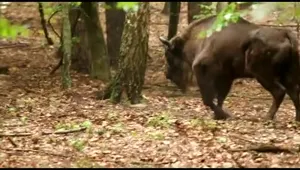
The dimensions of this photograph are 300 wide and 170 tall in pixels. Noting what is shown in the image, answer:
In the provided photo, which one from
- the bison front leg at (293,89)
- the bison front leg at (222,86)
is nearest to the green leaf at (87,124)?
the bison front leg at (222,86)

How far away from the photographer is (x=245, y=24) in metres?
10.4

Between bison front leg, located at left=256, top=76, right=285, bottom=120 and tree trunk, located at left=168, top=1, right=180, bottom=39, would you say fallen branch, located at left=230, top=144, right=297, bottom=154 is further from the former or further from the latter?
tree trunk, located at left=168, top=1, right=180, bottom=39

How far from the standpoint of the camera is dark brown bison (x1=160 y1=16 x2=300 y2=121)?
32.0ft

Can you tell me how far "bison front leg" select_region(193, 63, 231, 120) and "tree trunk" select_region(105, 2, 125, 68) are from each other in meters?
7.08

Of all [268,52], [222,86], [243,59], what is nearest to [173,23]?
[222,86]

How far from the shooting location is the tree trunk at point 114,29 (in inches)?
697

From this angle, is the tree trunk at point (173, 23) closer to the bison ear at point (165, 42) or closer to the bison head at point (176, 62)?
the bison head at point (176, 62)

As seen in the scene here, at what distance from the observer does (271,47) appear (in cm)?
970

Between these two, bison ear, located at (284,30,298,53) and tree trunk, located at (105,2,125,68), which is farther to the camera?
tree trunk, located at (105,2,125,68)

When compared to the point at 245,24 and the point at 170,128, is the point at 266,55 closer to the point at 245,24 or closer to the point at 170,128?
the point at 245,24

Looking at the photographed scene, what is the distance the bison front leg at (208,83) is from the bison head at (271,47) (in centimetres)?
104

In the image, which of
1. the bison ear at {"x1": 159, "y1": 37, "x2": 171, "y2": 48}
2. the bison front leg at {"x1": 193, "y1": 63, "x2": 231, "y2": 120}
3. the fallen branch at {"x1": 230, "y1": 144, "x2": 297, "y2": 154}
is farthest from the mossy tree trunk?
the fallen branch at {"x1": 230, "y1": 144, "x2": 297, "y2": 154}

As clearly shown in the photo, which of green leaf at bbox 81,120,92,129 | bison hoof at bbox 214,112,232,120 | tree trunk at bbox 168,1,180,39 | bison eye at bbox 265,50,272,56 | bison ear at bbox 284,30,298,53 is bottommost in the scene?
bison hoof at bbox 214,112,232,120

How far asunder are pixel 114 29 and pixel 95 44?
2.90 meters
